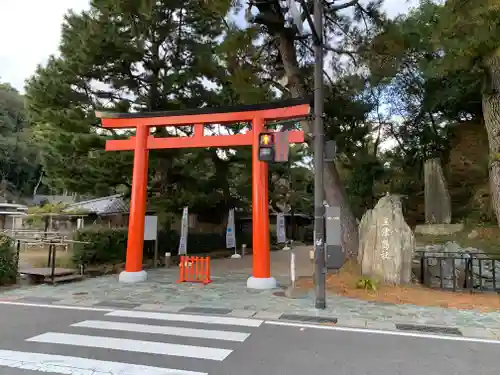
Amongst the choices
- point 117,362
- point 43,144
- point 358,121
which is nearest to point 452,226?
point 358,121

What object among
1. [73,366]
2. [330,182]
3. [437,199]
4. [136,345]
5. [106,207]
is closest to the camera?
[73,366]

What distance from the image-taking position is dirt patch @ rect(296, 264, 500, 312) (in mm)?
8258

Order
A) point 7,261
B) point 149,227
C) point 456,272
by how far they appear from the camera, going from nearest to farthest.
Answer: point 7,261
point 456,272
point 149,227

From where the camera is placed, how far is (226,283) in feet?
36.8

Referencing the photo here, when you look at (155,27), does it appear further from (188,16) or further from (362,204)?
(362,204)

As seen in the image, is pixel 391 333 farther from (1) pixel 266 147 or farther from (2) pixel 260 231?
(2) pixel 260 231

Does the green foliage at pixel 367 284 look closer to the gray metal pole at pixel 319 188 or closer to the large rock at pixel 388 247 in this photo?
the large rock at pixel 388 247

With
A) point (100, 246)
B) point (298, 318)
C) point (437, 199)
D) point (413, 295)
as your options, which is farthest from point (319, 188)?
point (437, 199)

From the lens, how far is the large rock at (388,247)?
10.2m

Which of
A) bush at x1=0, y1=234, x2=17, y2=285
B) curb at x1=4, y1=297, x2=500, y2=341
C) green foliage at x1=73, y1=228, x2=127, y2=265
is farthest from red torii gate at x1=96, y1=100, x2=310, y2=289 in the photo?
bush at x1=0, y1=234, x2=17, y2=285

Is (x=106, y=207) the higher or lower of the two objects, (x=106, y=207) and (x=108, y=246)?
the higher

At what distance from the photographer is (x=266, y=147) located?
28.0ft

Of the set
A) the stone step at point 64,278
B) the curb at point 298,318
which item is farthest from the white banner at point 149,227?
the curb at point 298,318

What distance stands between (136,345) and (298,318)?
3.09m
